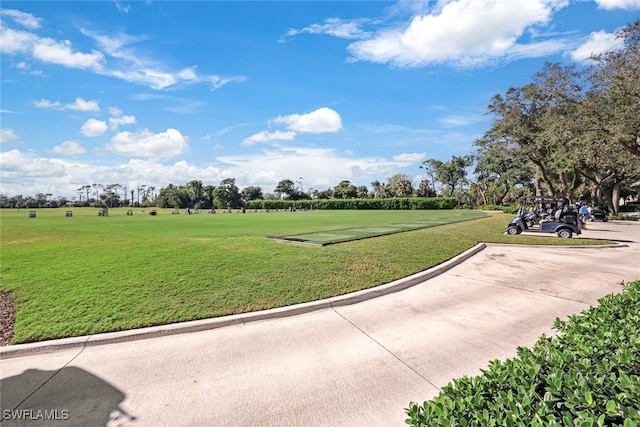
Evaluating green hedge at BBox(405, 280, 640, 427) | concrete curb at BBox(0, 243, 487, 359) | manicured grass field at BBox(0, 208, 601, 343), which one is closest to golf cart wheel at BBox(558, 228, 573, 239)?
manicured grass field at BBox(0, 208, 601, 343)

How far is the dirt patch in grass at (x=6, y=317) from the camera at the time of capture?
183 inches

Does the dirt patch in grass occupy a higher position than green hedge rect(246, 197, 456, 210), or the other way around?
green hedge rect(246, 197, 456, 210)

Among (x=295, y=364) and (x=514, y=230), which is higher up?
(x=514, y=230)

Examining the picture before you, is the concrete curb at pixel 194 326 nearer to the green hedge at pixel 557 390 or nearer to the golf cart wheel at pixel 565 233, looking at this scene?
the green hedge at pixel 557 390

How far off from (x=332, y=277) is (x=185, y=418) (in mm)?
4748

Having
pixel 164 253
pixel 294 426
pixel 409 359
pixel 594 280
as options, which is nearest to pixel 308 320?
pixel 409 359

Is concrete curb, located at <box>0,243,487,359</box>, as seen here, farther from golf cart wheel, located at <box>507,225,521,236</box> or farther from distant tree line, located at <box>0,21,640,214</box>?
distant tree line, located at <box>0,21,640,214</box>

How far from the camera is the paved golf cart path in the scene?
9.87 ft

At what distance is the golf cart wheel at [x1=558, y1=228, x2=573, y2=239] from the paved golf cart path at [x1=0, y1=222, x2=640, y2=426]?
9.38 m

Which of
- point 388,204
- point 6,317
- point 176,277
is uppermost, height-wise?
point 388,204

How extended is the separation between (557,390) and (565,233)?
16.1 m

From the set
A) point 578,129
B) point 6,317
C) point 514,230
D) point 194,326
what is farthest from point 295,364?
point 578,129

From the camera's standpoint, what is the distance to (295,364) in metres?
3.84

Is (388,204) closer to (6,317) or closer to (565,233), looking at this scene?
(565,233)
